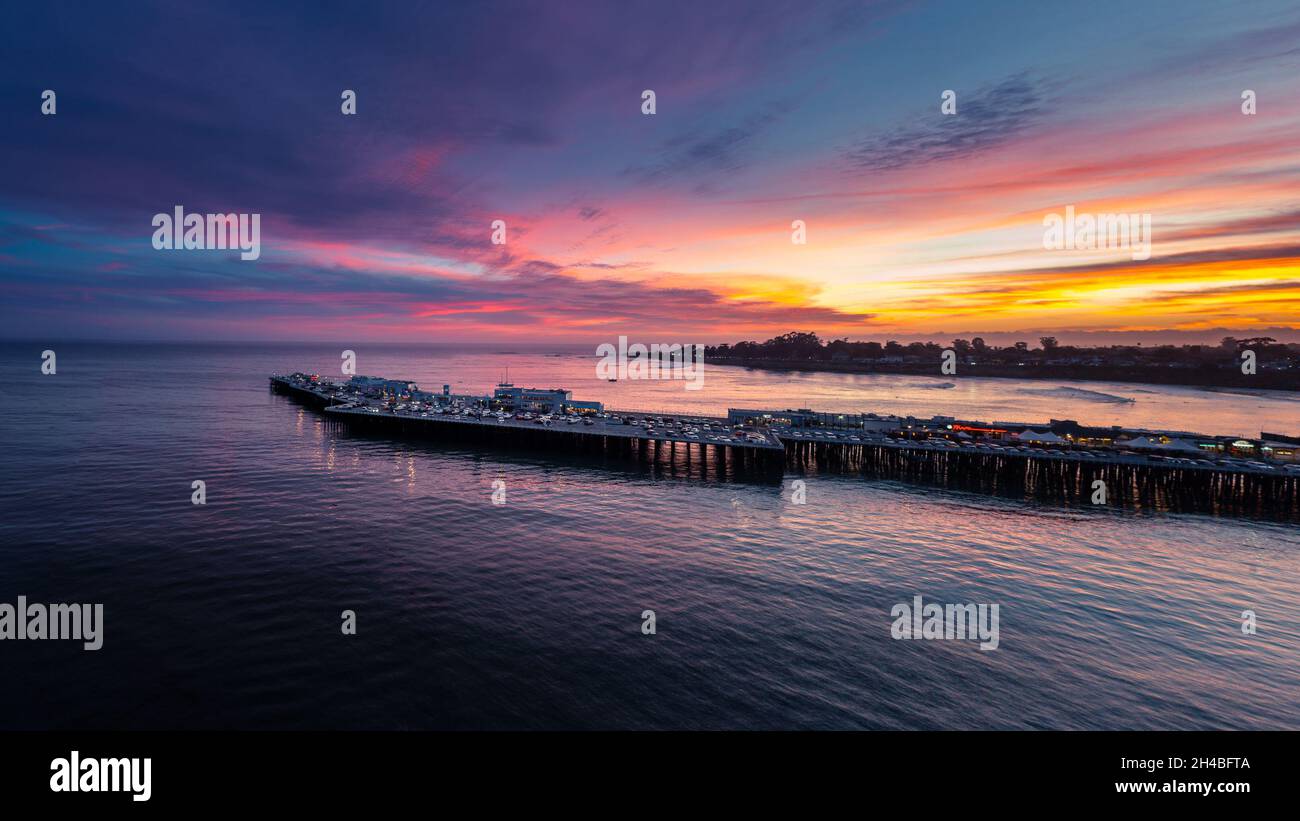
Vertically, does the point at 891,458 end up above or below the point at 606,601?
above

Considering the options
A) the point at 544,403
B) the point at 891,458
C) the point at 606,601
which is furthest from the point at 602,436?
the point at 606,601

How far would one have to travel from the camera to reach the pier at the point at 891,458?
171 feet

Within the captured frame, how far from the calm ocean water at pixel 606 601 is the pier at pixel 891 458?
7377 millimetres

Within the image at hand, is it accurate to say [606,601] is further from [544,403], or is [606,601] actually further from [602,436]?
[544,403]

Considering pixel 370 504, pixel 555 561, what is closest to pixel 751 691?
pixel 555 561

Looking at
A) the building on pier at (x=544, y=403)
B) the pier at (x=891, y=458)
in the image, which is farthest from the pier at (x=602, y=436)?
the building on pier at (x=544, y=403)

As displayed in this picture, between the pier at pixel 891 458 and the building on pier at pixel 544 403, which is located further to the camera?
the building on pier at pixel 544 403

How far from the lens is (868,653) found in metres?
23.3

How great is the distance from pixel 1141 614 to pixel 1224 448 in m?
52.8

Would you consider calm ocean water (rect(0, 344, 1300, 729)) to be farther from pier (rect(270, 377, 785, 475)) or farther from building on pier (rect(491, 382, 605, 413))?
building on pier (rect(491, 382, 605, 413))

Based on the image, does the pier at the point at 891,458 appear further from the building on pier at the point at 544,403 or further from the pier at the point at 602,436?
the building on pier at the point at 544,403

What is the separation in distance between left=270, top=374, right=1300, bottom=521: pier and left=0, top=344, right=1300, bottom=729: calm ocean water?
24.2 feet

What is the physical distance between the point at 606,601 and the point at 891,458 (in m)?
49.0

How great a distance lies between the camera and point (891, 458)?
65.2 m
